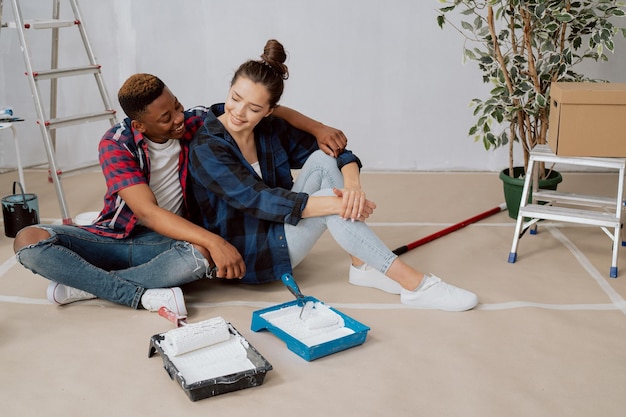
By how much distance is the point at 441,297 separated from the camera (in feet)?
7.88

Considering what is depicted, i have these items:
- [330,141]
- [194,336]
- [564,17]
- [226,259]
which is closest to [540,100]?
[564,17]

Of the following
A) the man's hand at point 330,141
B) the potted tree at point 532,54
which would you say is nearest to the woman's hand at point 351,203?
the man's hand at point 330,141

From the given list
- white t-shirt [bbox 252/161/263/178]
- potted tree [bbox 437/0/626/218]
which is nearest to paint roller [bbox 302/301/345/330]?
white t-shirt [bbox 252/161/263/178]

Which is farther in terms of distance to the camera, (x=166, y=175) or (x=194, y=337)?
(x=166, y=175)

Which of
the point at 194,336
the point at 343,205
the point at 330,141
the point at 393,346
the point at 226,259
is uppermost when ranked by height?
the point at 330,141

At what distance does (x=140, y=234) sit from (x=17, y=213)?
3.00ft

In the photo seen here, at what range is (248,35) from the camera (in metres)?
4.14

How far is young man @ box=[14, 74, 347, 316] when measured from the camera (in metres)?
2.31

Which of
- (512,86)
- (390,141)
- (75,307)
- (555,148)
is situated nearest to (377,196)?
(390,141)

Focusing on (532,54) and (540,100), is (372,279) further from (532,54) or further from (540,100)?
(532,54)

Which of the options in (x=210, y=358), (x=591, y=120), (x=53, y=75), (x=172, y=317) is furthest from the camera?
(x=53, y=75)

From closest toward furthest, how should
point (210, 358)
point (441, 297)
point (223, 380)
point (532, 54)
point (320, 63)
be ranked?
point (223, 380) < point (210, 358) < point (441, 297) < point (532, 54) < point (320, 63)

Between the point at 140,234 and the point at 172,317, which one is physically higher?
the point at 140,234

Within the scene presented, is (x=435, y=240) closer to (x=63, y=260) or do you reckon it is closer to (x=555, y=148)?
(x=555, y=148)
